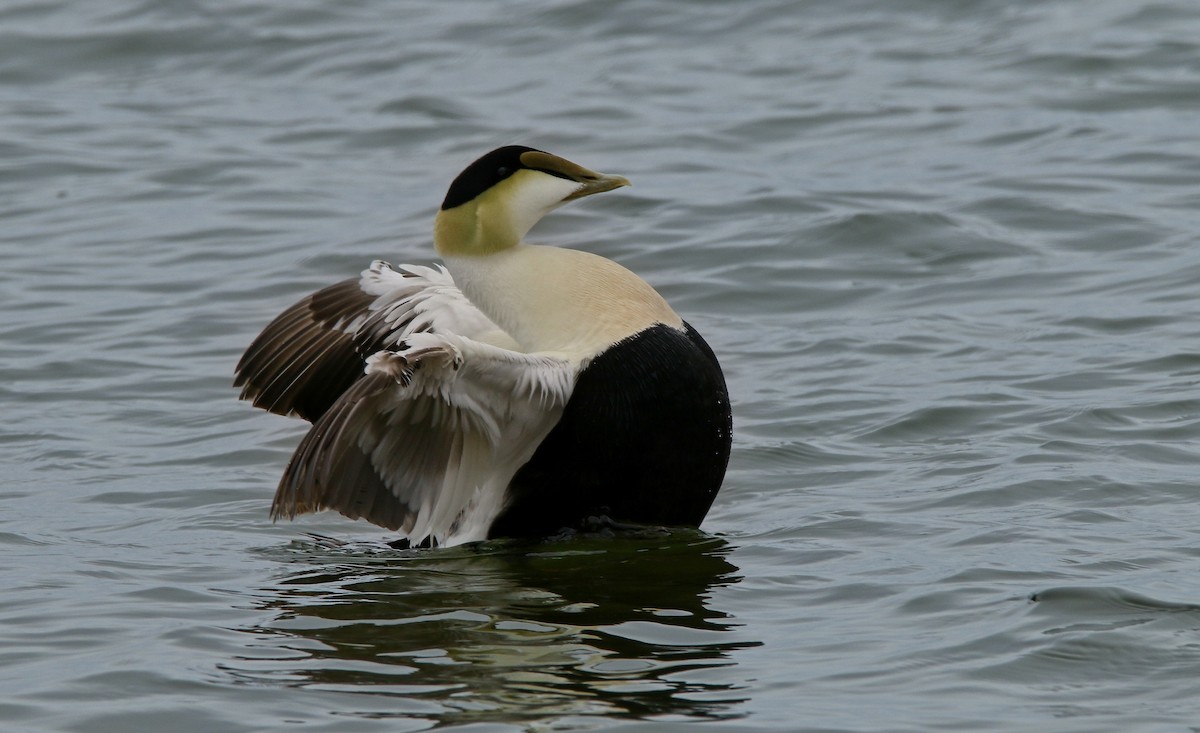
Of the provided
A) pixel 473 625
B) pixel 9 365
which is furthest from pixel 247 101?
pixel 473 625

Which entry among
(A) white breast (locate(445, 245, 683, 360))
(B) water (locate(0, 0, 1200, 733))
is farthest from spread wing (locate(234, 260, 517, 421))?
(A) white breast (locate(445, 245, 683, 360))

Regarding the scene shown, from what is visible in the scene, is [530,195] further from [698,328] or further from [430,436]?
[698,328]

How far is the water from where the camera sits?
447cm

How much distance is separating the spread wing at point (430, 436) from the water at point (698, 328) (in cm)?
23

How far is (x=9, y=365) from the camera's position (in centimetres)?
807

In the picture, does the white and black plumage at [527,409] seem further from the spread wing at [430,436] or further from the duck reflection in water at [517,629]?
the duck reflection in water at [517,629]

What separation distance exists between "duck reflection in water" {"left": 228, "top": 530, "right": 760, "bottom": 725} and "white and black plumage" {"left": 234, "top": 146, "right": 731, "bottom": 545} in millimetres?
137

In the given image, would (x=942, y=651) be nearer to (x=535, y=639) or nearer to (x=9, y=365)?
(x=535, y=639)

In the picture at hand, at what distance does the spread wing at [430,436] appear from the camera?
4.90 meters

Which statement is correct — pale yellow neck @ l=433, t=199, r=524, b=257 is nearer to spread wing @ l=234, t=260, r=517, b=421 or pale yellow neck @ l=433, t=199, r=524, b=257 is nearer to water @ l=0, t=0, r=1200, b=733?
spread wing @ l=234, t=260, r=517, b=421

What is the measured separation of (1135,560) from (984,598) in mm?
527

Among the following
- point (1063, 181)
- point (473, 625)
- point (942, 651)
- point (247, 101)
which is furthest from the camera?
point (247, 101)

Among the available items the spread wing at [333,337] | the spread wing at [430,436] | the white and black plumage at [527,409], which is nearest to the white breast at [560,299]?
the white and black plumage at [527,409]

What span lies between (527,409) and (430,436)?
0.29 metres
